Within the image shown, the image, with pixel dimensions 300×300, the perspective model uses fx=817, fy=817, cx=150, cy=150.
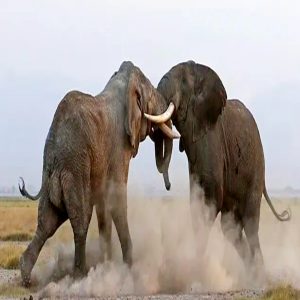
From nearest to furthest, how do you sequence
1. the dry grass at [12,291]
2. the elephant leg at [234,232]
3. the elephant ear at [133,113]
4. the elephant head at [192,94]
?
the dry grass at [12,291] < the elephant ear at [133,113] < the elephant head at [192,94] < the elephant leg at [234,232]

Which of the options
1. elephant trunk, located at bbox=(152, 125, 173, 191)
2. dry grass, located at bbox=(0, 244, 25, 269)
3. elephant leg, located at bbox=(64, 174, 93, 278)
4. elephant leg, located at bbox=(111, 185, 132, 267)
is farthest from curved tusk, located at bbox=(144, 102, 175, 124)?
dry grass, located at bbox=(0, 244, 25, 269)

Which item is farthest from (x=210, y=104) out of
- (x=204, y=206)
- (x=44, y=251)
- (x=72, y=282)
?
(x=44, y=251)

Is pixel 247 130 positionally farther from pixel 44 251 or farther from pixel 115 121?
pixel 44 251

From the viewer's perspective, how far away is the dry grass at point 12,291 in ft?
35.0

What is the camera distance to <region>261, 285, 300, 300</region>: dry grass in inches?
397

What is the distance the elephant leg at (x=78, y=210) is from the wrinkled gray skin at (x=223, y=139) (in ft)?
7.12

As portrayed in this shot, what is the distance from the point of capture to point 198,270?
11.9 m

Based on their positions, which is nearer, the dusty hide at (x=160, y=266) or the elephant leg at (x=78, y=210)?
the elephant leg at (x=78, y=210)

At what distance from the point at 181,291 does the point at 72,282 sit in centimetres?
155

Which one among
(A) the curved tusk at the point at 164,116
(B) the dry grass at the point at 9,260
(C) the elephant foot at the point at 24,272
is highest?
(A) the curved tusk at the point at 164,116

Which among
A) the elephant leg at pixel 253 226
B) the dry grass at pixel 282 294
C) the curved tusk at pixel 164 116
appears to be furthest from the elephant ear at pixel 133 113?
the dry grass at pixel 282 294

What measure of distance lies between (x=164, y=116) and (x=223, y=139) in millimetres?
1115

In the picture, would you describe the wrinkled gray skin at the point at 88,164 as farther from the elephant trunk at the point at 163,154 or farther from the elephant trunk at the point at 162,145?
the elephant trunk at the point at 163,154

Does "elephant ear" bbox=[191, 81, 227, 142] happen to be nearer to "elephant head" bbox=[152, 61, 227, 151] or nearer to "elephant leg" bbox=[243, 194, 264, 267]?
"elephant head" bbox=[152, 61, 227, 151]
